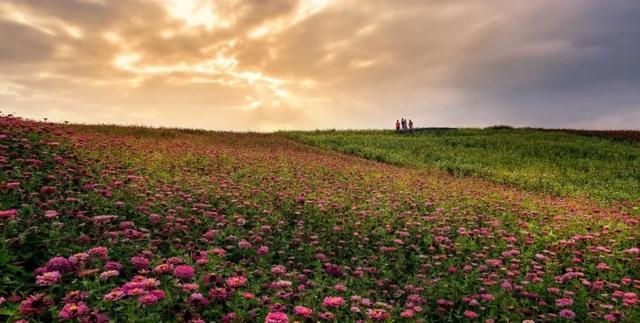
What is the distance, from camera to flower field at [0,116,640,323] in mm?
4633

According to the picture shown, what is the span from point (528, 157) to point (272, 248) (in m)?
25.6

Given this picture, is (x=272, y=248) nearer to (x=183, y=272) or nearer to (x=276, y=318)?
(x=183, y=272)

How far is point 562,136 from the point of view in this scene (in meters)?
39.2

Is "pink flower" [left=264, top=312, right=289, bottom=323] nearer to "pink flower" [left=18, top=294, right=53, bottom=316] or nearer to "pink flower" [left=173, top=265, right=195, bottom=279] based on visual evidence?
"pink flower" [left=173, top=265, right=195, bottom=279]

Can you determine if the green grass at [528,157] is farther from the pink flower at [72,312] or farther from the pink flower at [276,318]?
the pink flower at [72,312]

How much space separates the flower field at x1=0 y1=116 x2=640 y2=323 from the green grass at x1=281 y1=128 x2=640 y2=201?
8.99 metres

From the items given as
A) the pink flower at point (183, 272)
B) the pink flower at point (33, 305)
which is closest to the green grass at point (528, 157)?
the pink flower at point (183, 272)

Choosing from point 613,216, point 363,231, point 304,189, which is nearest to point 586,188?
point 613,216

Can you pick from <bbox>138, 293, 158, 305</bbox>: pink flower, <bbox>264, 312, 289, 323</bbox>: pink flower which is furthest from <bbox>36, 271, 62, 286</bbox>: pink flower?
<bbox>264, 312, 289, 323</bbox>: pink flower

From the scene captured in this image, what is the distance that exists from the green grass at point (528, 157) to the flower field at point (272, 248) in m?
8.99

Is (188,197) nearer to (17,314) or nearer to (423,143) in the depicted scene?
(17,314)

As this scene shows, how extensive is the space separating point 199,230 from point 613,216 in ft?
34.3

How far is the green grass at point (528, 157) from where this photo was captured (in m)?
22.3

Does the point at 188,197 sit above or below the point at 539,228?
above
